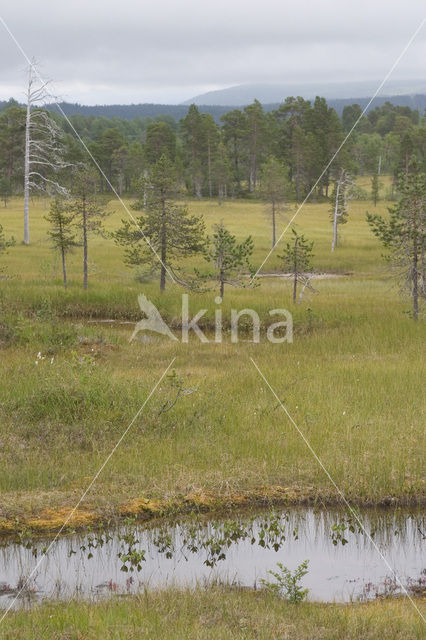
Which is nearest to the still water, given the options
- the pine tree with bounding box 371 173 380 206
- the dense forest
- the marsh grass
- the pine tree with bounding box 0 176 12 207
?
the marsh grass

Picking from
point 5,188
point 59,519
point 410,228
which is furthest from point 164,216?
point 5,188

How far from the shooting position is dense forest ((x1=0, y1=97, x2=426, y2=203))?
176ft

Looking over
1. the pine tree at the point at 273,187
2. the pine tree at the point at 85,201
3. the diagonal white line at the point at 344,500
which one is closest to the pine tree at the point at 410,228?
the diagonal white line at the point at 344,500

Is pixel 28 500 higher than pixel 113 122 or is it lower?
lower

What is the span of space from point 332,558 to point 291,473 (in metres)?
2.44

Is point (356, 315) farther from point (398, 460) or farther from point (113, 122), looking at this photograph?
point (113, 122)

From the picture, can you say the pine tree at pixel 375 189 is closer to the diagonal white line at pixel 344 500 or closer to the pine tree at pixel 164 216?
the pine tree at pixel 164 216

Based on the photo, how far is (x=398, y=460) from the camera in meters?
12.3

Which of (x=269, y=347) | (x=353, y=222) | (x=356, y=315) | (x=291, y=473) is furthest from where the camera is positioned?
(x=353, y=222)

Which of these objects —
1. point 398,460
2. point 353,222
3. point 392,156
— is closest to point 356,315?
point 398,460

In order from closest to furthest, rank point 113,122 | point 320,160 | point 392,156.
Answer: point 320,160 < point 113,122 < point 392,156

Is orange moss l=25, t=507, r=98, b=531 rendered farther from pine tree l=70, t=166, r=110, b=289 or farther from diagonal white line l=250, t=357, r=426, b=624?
pine tree l=70, t=166, r=110, b=289

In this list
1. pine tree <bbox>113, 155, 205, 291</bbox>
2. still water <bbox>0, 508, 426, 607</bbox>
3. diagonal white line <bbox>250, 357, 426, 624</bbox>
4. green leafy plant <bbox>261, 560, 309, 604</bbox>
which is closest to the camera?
green leafy plant <bbox>261, 560, 309, 604</bbox>

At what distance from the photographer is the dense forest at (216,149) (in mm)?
53750
